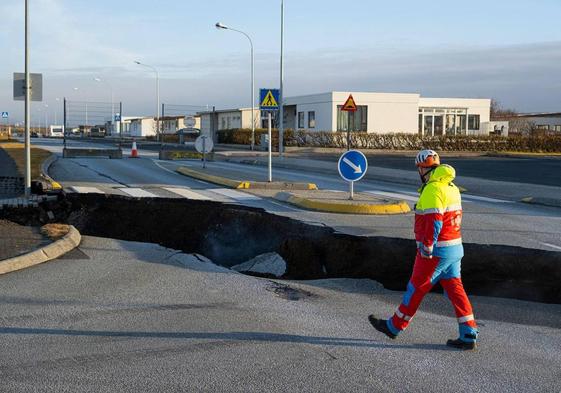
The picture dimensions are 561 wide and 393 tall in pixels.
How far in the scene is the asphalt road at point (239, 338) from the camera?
14.0 feet

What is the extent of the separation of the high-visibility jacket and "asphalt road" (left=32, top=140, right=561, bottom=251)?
14.5 ft

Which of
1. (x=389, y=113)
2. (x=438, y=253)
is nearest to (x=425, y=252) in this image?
(x=438, y=253)

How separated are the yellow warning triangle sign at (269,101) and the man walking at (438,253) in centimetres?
1160

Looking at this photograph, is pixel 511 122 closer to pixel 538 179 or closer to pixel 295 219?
pixel 538 179

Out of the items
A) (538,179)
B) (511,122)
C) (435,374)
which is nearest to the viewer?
(435,374)

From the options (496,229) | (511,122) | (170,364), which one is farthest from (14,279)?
(511,122)

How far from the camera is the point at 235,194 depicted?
15406 millimetres

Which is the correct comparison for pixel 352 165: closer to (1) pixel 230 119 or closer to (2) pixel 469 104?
(2) pixel 469 104

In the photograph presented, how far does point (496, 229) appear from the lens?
35.0 ft

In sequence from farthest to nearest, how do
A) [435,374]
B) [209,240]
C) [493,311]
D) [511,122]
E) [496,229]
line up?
[511,122], [209,240], [496,229], [493,311], [435,374]

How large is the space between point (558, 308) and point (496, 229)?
161 inches

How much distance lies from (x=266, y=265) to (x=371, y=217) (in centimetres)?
316

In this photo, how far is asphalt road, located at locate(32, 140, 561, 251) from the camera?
→ 10086 mm

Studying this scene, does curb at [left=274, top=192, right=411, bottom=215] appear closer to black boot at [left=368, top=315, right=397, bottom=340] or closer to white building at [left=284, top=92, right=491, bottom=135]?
black boot at [left=368, top=315, right=397, bottom=340]
